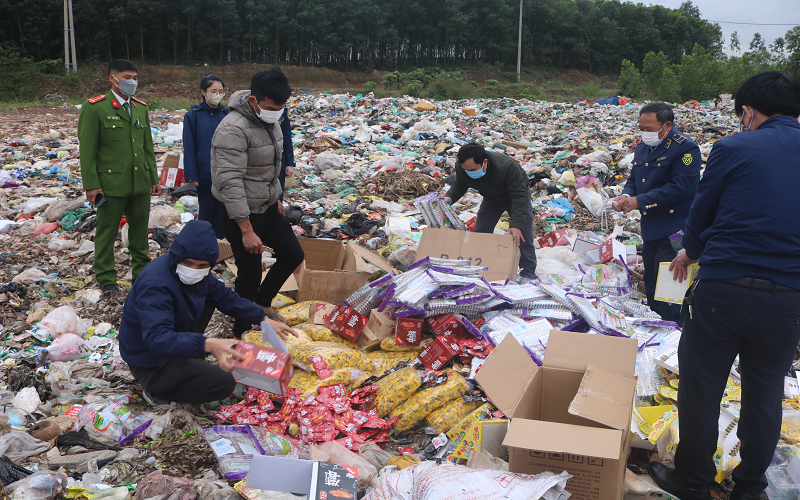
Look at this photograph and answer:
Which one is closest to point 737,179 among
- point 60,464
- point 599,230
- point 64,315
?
point 60,464

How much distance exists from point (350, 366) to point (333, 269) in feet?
4.40

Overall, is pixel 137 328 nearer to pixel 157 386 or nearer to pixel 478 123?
pixel 157 386

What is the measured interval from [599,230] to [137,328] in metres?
4.98

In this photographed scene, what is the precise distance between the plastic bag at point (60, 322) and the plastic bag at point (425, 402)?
2189 millimetres

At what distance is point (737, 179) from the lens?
5.80ft

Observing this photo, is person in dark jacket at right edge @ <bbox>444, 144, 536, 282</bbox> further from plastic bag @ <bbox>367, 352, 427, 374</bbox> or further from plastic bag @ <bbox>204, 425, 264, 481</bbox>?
plastic bag @ <bbox>204, 425, 264, 481</bbox>

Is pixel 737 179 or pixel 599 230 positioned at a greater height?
pixel 737 179

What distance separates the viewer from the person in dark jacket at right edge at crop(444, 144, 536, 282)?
12.8 ft

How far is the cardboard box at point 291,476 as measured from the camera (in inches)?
71.1

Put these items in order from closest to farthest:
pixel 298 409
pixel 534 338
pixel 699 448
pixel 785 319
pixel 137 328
Answer: pixel 785 319 < pixel 699 448 < pixel 137 328 < pixel 298 409 < pixel 534 338

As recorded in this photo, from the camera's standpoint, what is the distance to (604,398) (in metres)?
1.91

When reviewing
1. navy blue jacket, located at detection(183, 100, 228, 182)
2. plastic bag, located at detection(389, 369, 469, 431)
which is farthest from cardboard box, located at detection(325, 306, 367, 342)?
navy blue jacket, located at detection(183, 100, 228, 182)

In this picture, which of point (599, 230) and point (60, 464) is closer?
point (60, 464)

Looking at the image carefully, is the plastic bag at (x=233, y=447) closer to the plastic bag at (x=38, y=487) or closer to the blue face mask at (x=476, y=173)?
the plastic bag at (x=38, y=487)
